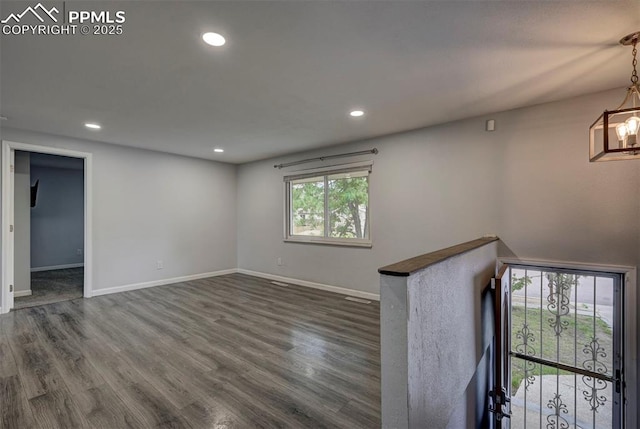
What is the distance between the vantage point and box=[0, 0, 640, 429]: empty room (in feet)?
5.83

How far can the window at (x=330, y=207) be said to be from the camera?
462cm

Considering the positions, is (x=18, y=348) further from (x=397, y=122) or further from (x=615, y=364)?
(x=615, y=364)

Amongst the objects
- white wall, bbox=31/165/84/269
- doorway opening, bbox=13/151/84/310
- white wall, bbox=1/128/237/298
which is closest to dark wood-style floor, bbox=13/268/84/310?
doorway opening, bbox=13/151/84/310

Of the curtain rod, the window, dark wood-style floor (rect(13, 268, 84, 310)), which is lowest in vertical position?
dark wood-style floor (rect(13, 268, 84, 310))

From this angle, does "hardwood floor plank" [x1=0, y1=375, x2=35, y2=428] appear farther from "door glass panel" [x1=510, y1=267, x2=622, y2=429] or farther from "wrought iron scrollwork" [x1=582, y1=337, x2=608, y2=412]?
"wrought iron scrollwork" [x1=582, y1=337, x2=608, y2=412]

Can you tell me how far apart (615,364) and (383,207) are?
9.39 feet

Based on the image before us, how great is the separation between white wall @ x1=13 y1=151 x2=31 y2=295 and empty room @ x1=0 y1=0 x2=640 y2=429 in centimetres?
3

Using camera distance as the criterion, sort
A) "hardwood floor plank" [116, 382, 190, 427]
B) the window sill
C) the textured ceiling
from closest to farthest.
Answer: the textured ceiling, "hardwood floor plank" [116, 382, 190, 427], the window sill

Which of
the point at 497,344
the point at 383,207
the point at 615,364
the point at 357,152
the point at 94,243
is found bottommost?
the point at 615,364

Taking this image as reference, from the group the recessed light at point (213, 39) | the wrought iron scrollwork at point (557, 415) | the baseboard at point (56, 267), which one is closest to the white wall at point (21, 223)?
Result: the baseboard at point (56, 267)

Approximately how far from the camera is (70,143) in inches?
172

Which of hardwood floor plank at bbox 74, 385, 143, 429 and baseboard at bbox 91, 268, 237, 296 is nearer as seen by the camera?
hardwood floor plank at bbox 74, 385, 143, 429

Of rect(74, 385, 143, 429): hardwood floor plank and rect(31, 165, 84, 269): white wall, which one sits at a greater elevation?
rect(31, 165, 84, 269): white wall

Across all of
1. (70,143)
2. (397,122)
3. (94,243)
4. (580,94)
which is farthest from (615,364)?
(70,143)
